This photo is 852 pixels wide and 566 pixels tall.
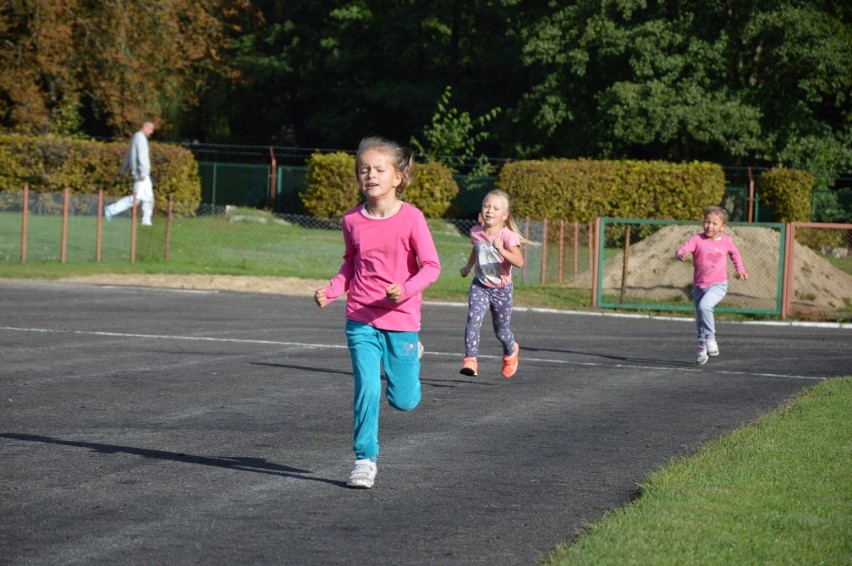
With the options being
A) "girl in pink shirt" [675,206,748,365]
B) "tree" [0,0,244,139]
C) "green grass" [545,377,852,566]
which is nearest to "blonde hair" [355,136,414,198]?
"green grass" [545,377,852,566]

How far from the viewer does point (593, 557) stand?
544 cm

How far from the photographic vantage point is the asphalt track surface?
590cm

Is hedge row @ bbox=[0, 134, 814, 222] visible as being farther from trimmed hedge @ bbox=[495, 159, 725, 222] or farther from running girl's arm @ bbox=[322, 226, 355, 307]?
running girl's arm @ bbox=[322, 226, 355, 307]

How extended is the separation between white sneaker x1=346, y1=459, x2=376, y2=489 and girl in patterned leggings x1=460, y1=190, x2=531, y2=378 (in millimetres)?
4635

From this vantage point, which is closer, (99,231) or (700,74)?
(99,231)

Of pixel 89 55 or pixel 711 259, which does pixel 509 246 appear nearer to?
pixel 711 259

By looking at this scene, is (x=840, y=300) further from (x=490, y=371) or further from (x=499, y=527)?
(x=499, y=527)

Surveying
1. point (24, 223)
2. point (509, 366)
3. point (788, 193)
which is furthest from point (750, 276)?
point (24, 223)

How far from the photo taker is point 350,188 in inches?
1518

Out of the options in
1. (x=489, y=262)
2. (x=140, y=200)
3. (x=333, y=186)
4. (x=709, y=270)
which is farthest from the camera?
(x=333, y=186)

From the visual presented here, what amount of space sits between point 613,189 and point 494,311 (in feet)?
86.9

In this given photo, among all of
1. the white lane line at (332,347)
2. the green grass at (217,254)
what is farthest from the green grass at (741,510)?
the green grass at (217,254)

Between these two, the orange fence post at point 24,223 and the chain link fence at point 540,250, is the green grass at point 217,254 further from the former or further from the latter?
the orange fence post at point 24,223

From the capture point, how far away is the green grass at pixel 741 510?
18.2 feet
